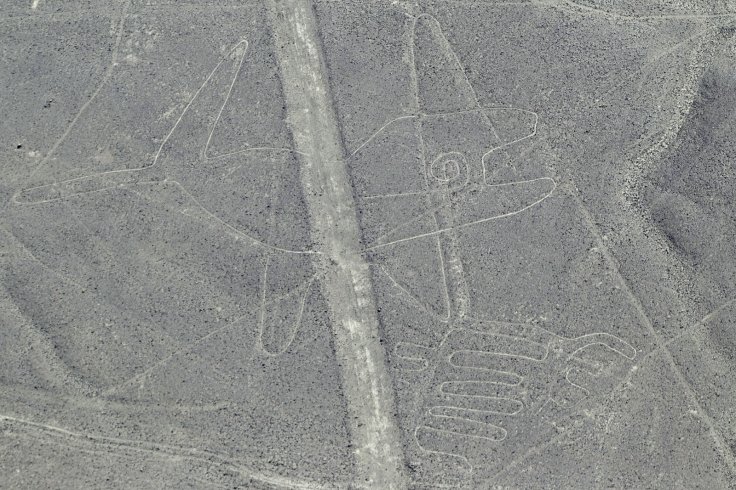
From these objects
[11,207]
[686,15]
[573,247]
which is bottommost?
[573,247]

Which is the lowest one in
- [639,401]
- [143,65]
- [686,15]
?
[639,401]

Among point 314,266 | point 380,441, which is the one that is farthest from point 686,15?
point 380,441

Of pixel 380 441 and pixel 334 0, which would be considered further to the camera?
pixel 334 0

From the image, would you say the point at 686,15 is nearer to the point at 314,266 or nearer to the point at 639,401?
the point at 639,401

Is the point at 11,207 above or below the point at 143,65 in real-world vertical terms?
below

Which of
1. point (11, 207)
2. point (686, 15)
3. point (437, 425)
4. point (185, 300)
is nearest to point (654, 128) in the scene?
point (686, 15)

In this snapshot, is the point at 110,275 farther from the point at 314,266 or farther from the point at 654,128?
the point at 654,128
